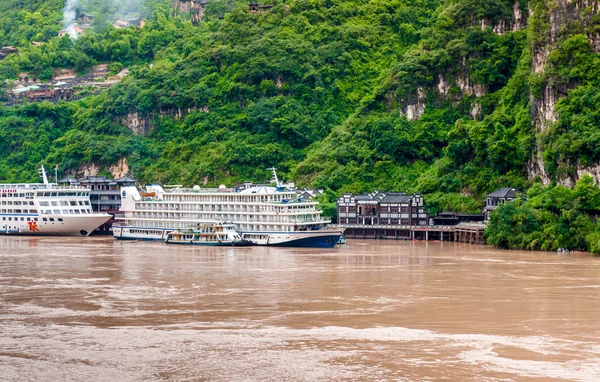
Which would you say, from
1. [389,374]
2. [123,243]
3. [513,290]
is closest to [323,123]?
[123,243]

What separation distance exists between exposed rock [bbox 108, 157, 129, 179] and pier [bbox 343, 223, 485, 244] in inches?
1578

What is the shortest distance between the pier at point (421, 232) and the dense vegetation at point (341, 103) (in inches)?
173

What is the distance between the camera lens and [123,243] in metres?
96.9

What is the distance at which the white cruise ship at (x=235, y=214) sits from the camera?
89.4 metres

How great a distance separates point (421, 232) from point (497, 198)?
24.9 feet

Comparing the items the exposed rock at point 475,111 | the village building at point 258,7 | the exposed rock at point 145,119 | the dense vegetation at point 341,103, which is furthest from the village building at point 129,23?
the exposed rock at point 475,111

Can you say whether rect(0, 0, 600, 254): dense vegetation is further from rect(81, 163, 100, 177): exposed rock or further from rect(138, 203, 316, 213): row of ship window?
rect(138, 203, 316, 213): row of ship window

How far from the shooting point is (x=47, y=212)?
10712 centimetres

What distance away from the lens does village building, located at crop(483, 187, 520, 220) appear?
96.9 metres

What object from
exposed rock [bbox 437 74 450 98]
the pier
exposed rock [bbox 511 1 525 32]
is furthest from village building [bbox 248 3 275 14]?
the pier

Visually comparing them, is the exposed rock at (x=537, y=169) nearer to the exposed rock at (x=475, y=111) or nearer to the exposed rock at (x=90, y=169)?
the exposed rock at (x=475, y=111)

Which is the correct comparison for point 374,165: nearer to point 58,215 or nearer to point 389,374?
point 58,215

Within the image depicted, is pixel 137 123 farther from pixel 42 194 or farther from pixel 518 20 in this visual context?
pixel 518 20

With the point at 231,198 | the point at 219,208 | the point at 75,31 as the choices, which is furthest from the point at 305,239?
the point at 75,31
